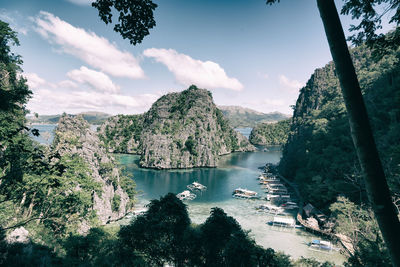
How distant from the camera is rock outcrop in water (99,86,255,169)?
75750 millimetres

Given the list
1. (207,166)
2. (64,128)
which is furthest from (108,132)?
(64,128)

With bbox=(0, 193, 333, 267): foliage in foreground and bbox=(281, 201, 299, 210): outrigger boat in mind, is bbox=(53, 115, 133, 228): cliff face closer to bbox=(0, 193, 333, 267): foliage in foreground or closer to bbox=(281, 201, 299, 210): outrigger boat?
bbox=(0, 193, 333, 267): foliage in foreground

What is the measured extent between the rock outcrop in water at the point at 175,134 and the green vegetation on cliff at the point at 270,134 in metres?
38.6

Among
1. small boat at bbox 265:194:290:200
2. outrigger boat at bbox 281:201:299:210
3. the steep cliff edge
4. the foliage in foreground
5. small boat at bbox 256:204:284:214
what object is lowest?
small boat at bbox 256:204:284:214

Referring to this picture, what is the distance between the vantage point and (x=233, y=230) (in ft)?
39.4

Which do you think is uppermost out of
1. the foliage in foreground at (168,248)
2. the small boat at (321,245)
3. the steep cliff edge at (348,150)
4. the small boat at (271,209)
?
the steep cliff edge at (348,150)

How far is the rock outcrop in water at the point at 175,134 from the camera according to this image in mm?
75750

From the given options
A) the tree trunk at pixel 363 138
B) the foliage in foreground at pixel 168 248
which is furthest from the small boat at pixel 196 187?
the tree trunk at pixel 363 138

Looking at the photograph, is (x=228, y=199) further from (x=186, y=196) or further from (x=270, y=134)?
(x=270, y=134)

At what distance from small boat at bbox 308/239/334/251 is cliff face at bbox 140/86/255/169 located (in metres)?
52.8

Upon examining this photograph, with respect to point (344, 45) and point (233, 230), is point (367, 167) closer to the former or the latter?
point (344, 45)

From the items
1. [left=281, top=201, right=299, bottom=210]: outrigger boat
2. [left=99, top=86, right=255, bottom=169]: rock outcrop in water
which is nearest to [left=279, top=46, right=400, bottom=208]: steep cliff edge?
[left=281, top=201, right=299, bottom=210]: outrigger boat

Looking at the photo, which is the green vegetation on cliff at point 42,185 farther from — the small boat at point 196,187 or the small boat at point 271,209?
the small boat at point 271,209

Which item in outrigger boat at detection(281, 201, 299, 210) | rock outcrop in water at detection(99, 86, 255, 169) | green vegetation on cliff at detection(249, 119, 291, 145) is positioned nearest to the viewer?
outrigger boat at detection(281, 201, 299, 210)
